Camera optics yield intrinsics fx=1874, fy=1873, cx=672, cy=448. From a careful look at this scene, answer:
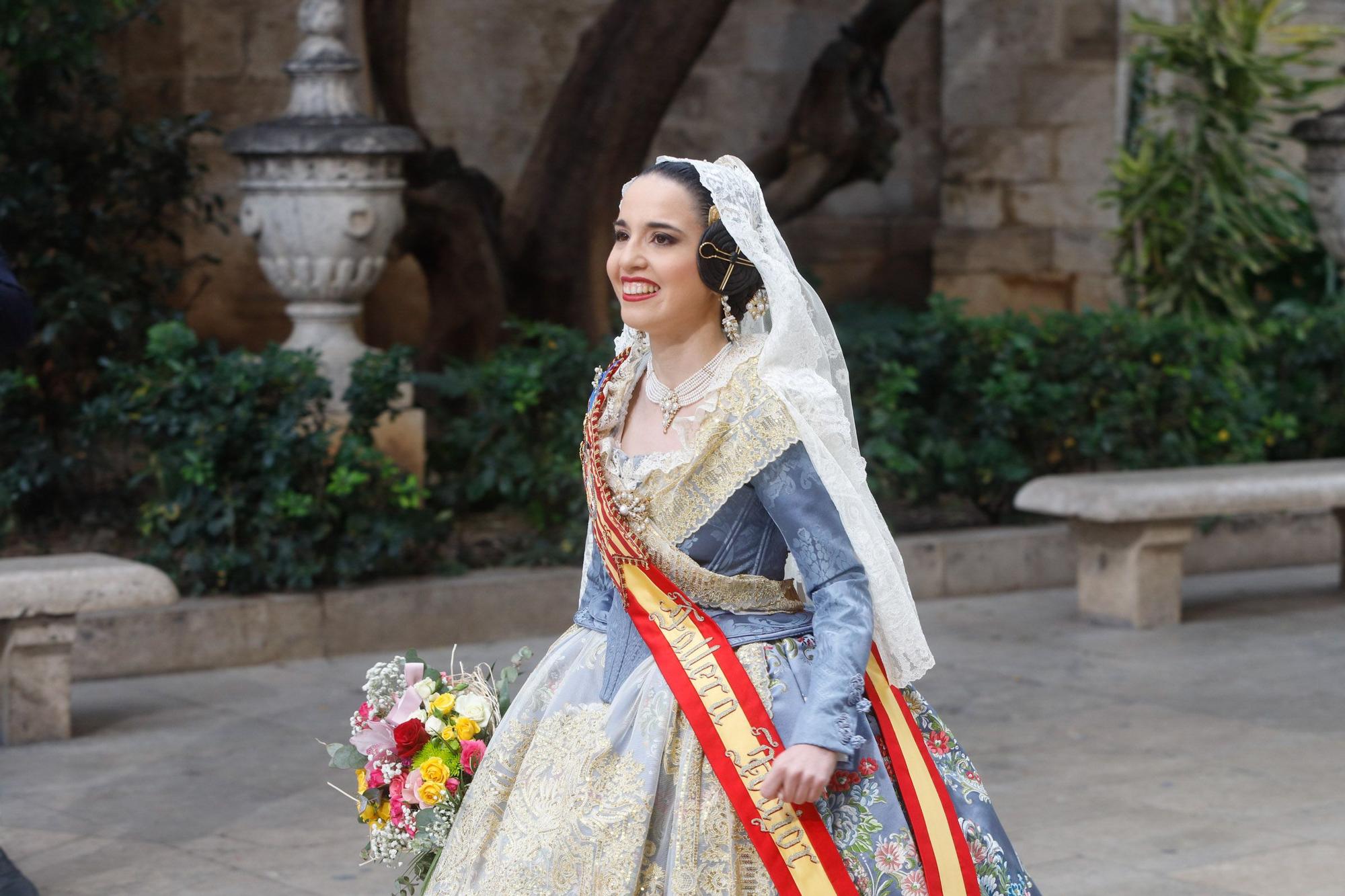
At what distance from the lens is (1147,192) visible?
359 inches

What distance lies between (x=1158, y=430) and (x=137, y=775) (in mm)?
4780

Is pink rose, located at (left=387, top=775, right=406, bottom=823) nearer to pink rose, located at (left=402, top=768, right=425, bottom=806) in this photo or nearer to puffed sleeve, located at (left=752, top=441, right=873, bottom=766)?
pink rose, located at (left=402, top=768, right=425, bottom=806)

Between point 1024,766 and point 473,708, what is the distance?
8.07 ft

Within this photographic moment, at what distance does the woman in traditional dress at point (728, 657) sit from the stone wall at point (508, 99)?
5525 millimetres

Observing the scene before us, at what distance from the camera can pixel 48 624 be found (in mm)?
5238

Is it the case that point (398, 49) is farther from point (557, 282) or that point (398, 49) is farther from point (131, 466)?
point (131, 466)

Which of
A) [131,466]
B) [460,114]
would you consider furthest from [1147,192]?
[131,466]

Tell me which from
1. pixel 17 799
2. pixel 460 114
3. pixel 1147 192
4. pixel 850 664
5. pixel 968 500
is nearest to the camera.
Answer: pixel 850 664

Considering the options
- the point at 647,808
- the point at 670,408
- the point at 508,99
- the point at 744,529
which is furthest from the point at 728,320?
A: the point at 508,99

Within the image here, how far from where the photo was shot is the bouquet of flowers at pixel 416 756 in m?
2.90

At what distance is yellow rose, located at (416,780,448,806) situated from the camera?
9.46ft

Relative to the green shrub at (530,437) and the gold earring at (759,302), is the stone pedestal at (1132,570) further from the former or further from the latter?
the gold earring at (759,302)

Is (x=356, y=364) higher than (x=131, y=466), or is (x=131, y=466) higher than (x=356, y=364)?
(x=356, y=364)

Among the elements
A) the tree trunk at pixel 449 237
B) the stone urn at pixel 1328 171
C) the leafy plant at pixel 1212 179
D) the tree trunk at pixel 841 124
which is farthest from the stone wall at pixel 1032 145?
the tree trunk at pixel 449 237
